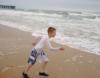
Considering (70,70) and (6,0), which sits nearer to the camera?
(70,70)

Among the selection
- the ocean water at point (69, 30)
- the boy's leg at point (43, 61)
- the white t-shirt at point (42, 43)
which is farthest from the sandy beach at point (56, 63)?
the ocean water at point (69, 30)

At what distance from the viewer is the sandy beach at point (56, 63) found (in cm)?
658

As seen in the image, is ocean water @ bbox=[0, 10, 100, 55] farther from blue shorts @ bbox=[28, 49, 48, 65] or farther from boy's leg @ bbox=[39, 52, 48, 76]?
blue shorts @ bbox=[28, 49, 48, 65]

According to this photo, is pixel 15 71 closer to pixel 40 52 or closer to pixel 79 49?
pixel 40 52

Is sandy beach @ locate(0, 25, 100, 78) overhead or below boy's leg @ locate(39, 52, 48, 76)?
below

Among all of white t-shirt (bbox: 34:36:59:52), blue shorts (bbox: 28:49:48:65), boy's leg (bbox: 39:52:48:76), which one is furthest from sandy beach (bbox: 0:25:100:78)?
white t-shirt (bbox: 34:36:59:52)

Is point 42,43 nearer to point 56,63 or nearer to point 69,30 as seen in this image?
point 56,63

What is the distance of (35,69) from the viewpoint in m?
6.85

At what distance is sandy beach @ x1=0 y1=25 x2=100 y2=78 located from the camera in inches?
259

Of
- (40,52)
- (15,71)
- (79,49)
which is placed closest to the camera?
(40,52)

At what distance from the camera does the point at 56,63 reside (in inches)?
297

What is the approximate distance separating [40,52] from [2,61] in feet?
5.89

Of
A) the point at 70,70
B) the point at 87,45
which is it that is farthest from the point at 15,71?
the point at 87,45

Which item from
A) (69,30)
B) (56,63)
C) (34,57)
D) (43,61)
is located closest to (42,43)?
(34,57)
